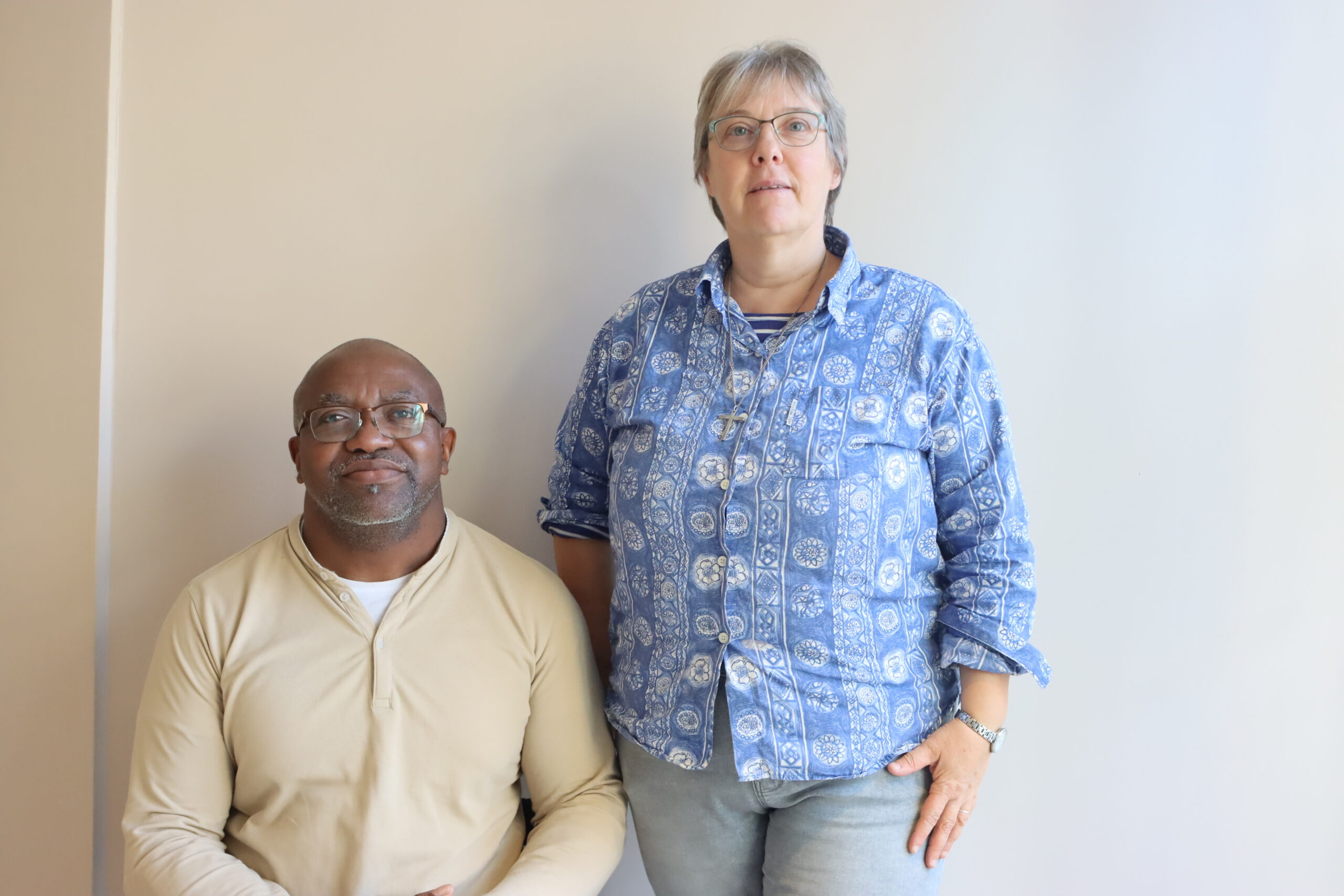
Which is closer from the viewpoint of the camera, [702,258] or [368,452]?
[368,452]

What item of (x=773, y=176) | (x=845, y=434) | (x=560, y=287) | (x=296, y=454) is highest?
(x=773, y=176)

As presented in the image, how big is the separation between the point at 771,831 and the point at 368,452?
0.92 meters

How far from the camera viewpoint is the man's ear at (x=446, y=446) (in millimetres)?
1651

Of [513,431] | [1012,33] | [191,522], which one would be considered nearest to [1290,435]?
[1012,33]

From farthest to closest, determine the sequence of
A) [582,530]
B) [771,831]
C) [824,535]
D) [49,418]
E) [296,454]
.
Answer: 1. [49,418]
2. [582,530]
3. [296,454]
4. [771,831]
5. [824,535]

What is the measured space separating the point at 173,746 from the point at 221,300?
98 cm

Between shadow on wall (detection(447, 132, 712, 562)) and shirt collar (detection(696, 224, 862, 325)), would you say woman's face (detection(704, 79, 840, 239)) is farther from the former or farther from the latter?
shadow on wall (detection(447, 132, 712, 562))

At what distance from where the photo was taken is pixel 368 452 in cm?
154

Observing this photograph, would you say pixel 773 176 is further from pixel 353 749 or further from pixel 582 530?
pixel 353 749

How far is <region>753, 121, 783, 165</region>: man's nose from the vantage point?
58.8 inches

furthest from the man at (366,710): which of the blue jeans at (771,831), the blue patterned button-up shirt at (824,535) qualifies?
the blue patterned button-up shirt at (824,535)

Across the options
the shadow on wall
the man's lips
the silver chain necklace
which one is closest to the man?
the man's lips

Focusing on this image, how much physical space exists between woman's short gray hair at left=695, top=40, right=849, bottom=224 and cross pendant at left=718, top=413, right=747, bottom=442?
50cm

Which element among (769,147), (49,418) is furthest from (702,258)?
(49,418)
